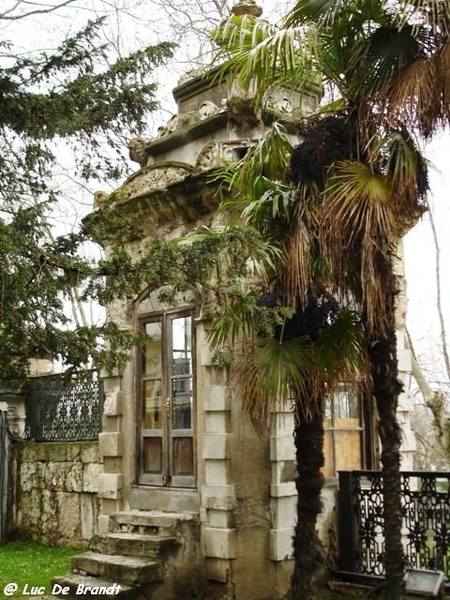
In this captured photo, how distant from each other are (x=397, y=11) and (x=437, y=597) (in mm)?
5265

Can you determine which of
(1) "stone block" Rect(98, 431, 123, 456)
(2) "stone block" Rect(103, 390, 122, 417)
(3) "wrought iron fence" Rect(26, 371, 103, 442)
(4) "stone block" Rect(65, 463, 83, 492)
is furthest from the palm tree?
(4) "stone block" Rect(65, 463, 83, 492)

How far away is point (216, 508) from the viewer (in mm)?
8531

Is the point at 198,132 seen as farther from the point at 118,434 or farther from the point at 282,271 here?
the point at 118,434

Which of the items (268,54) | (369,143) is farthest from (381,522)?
(268,54)

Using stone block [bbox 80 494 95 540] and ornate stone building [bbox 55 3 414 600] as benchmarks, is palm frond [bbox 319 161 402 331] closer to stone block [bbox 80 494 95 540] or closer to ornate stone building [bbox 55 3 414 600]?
ornate stone building [bbox 55 3 414 600]

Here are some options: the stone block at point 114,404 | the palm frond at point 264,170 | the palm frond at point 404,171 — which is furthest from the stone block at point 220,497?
the palm frond at point 404,171

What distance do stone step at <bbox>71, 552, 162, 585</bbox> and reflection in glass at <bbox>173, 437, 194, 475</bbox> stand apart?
1.21 metres

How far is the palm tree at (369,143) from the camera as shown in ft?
21.6

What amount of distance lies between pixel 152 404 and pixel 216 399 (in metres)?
1.44

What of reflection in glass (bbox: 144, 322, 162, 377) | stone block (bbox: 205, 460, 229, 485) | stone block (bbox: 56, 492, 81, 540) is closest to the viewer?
stone block (bbox: 205, 460, 229, 485)

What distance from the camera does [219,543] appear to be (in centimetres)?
845

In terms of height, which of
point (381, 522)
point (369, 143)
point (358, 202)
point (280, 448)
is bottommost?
point (381, 522)

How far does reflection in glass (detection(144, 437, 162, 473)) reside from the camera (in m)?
9.66

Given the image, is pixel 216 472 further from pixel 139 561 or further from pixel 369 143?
pixel 369 143
